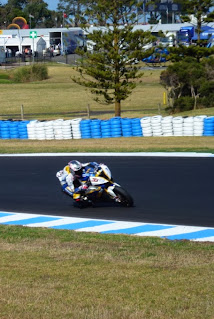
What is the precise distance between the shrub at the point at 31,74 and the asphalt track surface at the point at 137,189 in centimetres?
5292

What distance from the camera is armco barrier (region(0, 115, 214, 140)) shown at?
26612 millimetres

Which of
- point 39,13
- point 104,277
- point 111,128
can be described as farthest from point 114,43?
point 39,13

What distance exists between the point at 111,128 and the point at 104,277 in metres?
20.6

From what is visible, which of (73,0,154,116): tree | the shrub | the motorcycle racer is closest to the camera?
the motorcycle racer

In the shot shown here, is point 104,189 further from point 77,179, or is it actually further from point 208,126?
point 208,126

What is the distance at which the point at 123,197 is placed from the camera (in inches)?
560

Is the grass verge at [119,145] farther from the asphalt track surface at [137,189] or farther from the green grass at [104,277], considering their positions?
the green grass at [104,277]

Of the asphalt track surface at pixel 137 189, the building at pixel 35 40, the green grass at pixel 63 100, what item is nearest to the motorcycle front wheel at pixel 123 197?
the asphalt track surface at pixel 137 189

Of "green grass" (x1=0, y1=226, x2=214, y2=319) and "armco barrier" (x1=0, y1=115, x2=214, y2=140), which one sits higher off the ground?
"green grass" (x1=0, y1=226, x2=214, y2=319)

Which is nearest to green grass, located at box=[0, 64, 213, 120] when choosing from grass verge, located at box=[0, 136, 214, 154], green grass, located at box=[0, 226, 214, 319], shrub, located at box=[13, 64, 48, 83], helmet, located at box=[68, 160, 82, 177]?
shrub, located at box=[13, 64, 48, 83]

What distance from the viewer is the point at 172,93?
144 ft

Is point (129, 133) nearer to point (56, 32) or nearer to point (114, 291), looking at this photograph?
point (114, 291)

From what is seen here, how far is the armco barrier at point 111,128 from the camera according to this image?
87.3 ft

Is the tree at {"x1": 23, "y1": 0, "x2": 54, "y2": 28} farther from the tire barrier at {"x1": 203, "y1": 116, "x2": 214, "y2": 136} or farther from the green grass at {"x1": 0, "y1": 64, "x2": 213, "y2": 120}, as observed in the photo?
the tire barrier at {"x1": 203, "y1": 116, "x2": 214, "y2": 136}
